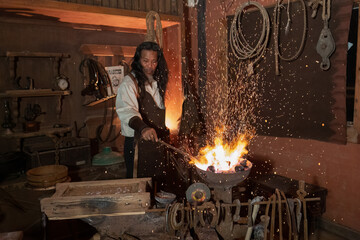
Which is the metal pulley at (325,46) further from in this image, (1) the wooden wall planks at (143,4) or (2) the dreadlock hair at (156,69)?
(1) the wooden wall planks at (143,4)

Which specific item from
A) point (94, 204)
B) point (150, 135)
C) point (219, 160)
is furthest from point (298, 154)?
point (94, 204)

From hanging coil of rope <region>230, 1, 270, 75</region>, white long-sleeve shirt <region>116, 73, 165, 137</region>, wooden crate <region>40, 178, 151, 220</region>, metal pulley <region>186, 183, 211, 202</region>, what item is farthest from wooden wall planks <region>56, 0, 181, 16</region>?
metal pulley <region>186, 183, 211, 202</region>

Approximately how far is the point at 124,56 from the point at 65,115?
195 centimetres

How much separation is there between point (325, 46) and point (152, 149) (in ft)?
8.91

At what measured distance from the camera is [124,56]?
274 inches

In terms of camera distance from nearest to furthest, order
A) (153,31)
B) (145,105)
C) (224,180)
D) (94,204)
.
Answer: (94,204), (224,180), (145,105), (153,31)

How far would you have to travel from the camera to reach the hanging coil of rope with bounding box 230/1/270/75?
4.53m

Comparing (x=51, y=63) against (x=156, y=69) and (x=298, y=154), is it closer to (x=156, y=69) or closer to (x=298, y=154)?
(x=156, y=69)

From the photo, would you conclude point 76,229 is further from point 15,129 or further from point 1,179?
point 15,129

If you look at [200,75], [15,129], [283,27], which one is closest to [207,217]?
[283,27]

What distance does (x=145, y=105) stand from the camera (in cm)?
373

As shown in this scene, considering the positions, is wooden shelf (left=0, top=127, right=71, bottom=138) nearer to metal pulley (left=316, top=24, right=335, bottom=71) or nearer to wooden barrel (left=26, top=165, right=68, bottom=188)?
wooden barrel (left=26, top=165, right=68, bottom=188)

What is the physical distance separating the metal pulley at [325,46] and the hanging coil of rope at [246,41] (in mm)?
837

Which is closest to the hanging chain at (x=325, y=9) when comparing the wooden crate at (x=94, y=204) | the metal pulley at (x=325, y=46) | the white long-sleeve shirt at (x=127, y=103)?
the metal pulley at (x=325, y=46)
